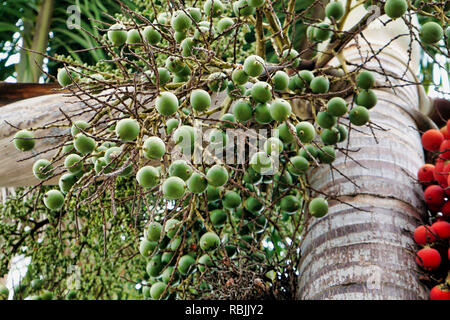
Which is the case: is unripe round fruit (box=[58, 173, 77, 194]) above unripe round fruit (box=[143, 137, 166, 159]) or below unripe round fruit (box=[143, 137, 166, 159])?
above

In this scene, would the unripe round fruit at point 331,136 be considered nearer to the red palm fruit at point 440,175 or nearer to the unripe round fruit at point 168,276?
the red palm fruit at point 440,175

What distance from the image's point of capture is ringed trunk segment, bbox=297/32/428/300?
1492mm

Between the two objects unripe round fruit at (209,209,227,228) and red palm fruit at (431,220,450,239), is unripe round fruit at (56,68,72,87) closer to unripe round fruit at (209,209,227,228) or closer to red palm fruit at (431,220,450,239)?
unripe round fruit at (209,209,227,228)

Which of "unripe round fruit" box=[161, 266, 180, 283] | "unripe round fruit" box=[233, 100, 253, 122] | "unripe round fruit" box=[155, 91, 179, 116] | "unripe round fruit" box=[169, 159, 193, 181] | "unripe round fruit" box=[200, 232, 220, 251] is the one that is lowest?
"unripe round fruit" box=[161, 266, 180, 283]

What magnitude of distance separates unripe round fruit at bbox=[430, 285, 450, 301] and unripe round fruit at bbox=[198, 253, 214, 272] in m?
0.68

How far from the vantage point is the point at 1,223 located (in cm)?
219

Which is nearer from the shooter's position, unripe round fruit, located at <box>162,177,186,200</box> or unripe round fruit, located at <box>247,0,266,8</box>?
unripe round fruit, located at <box>162,177,186,200</box>

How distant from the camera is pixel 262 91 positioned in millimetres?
1221

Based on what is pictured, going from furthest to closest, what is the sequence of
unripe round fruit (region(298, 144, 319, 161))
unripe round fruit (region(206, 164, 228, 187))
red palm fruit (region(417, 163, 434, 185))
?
red palm fruit (region(417, 163, 434, 185))
unripe round fruit (region(298, 144, 319, 161))
unripe round fruit (region(206, 164, 228, 187))

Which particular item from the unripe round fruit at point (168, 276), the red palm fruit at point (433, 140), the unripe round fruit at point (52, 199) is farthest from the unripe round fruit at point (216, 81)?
the red palm fruit at point (433, 140)

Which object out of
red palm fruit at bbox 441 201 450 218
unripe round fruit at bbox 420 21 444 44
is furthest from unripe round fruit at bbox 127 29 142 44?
red palm fruit at bbox 441 201 450 218

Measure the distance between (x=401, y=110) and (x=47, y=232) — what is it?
160cm
